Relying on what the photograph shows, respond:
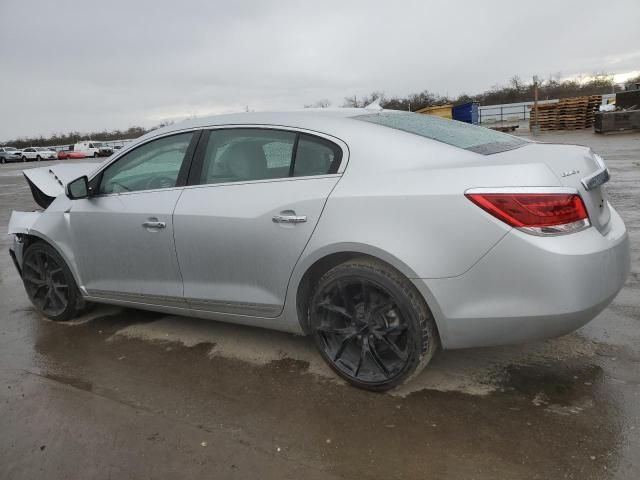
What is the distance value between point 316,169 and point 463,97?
66.1 meters

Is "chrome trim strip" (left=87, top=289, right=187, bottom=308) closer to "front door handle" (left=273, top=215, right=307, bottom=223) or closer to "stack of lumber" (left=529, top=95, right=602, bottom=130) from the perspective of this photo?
"front door handle" (left=273, top=215, right=307, bottom=223)

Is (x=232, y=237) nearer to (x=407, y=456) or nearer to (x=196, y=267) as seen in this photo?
(x=196, y=267)

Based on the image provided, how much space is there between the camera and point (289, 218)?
2.94 meters

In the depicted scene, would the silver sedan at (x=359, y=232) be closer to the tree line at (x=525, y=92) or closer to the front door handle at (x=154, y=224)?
the front door handle at (x=154, y=224)

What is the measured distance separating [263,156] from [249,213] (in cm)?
39

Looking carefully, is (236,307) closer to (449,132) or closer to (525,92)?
(449,132)

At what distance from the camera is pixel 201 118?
3682 mm

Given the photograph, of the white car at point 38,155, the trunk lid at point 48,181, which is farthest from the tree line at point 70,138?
the trunk lid at point 48,181

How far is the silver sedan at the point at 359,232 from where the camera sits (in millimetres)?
2426

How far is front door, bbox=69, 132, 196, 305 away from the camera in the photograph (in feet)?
11.7

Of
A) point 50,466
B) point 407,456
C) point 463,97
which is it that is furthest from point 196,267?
point 463,97

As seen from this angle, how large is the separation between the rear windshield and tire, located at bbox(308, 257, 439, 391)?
2.66 feet

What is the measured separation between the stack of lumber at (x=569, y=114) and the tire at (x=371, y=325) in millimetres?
28568

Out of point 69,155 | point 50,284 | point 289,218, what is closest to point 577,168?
point 289,218
